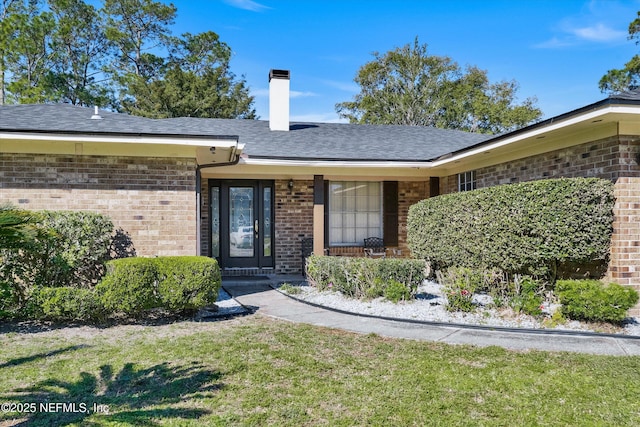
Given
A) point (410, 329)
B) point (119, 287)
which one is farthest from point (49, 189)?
point (410, 329)

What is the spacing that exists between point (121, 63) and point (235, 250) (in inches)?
1109

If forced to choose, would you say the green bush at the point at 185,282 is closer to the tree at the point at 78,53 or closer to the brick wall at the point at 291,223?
the brick wall at the point at 291,223

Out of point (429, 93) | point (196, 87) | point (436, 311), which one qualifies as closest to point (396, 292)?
point (436, 311)

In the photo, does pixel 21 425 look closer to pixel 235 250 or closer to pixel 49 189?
pixel 49 189

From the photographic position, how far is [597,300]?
5559mm

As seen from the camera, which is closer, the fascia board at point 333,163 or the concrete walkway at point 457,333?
the concrete walkway at point 457,333

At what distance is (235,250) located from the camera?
38.1 feet

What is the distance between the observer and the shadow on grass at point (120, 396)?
10.9 feet

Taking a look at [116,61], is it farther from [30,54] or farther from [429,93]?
[429,93]

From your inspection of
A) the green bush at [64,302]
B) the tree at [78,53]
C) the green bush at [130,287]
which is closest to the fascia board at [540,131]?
the green bush at [130,287]

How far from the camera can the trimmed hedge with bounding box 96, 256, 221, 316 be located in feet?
19.6

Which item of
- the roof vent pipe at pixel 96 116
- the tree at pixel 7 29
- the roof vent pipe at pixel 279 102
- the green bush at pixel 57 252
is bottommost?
the green bush at pixel 57 252

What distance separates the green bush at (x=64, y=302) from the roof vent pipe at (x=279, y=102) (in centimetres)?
839

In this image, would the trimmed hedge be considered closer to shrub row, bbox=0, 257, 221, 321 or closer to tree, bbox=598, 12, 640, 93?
shrub row, bbox=0, 257, 221, 321
